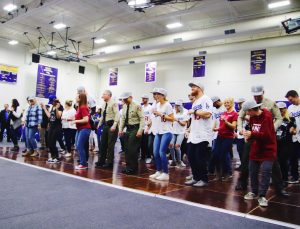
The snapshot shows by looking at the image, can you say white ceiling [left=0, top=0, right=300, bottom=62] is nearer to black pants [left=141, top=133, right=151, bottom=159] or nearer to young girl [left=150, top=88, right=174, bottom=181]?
black pants [left=141, top=133, right=151, bottom=159]

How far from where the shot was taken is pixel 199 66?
48.0 ft

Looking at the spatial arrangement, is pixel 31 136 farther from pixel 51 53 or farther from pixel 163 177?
pixel 51 53

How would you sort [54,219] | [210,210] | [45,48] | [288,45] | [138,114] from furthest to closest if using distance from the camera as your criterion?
[45,48] < [288,45] < [138,114] < [210,210] < [54,219]

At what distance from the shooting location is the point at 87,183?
14.0 feet

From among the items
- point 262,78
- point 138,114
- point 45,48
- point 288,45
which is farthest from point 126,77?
point 138,114

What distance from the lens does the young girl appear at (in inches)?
189

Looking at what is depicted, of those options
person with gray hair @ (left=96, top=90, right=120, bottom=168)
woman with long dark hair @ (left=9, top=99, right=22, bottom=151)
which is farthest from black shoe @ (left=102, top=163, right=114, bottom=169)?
woman with long dark hair @ (left=9, top=99, right=22, bottom=151)

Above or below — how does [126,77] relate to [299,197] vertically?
above

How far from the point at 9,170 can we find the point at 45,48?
12347 mm

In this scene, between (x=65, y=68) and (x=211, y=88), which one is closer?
(x=211, y=88)

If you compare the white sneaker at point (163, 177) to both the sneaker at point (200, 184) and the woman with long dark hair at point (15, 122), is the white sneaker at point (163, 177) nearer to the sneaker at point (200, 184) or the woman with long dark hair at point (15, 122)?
the sneaker at point (200, 184)

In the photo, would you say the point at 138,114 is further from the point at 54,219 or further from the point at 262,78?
the point at 262,78

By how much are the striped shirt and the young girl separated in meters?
3.34

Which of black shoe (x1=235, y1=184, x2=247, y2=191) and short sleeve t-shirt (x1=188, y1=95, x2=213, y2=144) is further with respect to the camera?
black shoe (x1=235, y1=184, x2=247, y2=191)
